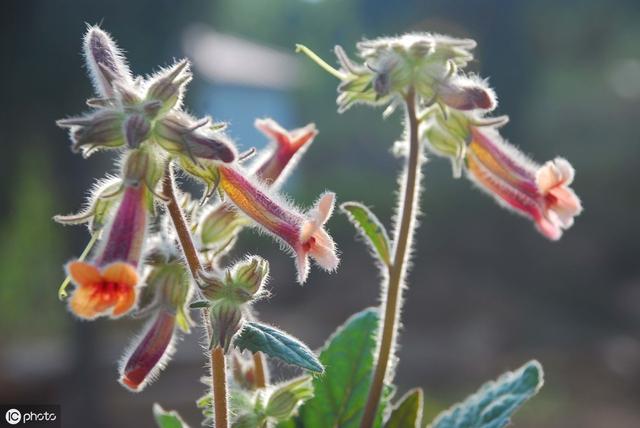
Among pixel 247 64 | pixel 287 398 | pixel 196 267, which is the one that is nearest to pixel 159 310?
pixel 196 267

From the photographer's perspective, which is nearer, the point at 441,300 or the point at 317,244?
the point at 317,244

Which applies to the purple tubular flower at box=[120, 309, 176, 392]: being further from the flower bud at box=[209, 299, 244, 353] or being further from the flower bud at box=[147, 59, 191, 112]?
the flower bud at box=[147, 59, 191, 112]

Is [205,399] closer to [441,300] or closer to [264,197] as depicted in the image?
[264,197]

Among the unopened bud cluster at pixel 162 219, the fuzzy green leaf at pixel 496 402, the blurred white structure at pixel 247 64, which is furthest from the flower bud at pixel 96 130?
the blurred white structure at pixel 247 64

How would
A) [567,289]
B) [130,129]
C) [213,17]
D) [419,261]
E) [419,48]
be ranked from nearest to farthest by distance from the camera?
1. [130,129]
2. [419,48]
3. [213,17]
4. [567,289]
5. [419,261]

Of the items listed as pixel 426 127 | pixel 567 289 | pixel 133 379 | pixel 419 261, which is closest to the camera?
pixel 133 379

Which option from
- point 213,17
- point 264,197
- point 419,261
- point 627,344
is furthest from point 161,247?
point 419,261
